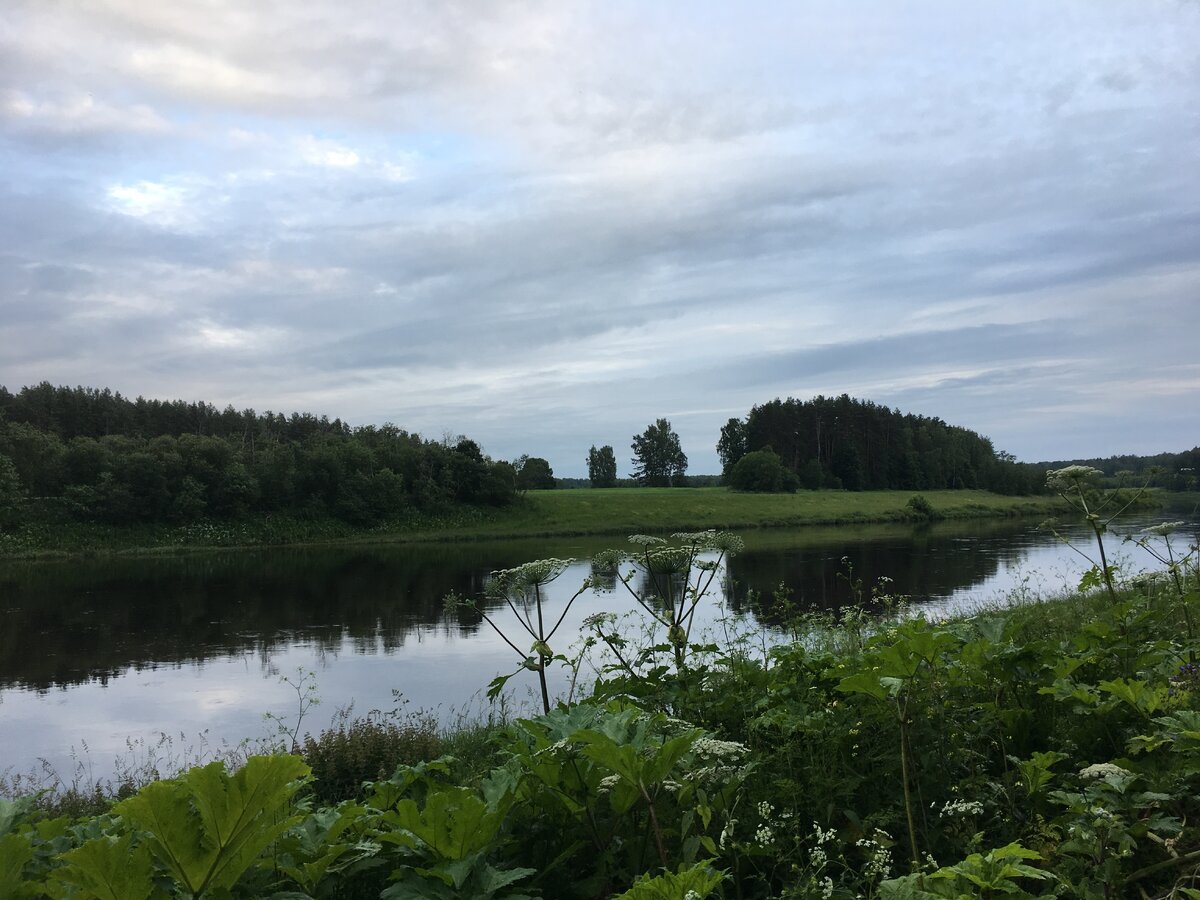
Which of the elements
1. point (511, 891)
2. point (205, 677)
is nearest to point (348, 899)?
point (511, 891)

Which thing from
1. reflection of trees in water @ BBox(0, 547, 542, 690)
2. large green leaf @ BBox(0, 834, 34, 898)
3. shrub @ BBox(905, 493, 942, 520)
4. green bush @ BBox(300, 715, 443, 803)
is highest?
large green leaf @ BBox(0, 834, 34, 898)

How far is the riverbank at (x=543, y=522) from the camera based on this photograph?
1781 inches

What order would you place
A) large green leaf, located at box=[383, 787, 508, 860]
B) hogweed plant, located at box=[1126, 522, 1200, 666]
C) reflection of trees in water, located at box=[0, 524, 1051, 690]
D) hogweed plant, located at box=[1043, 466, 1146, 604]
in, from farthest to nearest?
reflection of trees in water, located at box=[0, 524, 1051, 690] < hogweed plant, located at box=[1043, 466, 1146, 604] < hogweed plant, located at box=[1126, 522, 1200, 666] < large green leaf, located at box=[383, 787, 508, 860]

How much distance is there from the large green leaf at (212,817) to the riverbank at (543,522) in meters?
40.7

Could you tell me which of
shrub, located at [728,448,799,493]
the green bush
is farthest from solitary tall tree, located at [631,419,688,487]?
the green bush

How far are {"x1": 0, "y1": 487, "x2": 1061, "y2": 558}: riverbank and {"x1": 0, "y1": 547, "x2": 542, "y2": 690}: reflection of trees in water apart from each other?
752 cm

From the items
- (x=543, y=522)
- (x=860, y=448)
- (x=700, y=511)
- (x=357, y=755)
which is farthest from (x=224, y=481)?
(x=860, y=448)

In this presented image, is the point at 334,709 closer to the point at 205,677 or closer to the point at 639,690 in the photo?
the point at 205,677

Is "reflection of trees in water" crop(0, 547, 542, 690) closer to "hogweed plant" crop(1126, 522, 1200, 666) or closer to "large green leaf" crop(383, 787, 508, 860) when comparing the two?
"hogweed plant" crop(1126, 522, 1200, 666)

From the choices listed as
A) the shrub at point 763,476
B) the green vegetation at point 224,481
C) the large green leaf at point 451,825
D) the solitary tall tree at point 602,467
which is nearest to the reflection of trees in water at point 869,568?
the large green leaf at point 451,825

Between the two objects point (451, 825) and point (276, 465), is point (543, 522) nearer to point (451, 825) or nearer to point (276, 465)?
point (276, 465)

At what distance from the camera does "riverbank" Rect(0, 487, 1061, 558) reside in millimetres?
45250

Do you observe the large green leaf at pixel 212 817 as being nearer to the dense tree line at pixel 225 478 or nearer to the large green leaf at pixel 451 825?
the large green leaf at pixel 451 825

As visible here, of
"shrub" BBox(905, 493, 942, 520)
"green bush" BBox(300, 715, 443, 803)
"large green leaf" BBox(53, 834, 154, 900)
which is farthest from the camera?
"shrub" BBox(905, 493, 942, 520)
